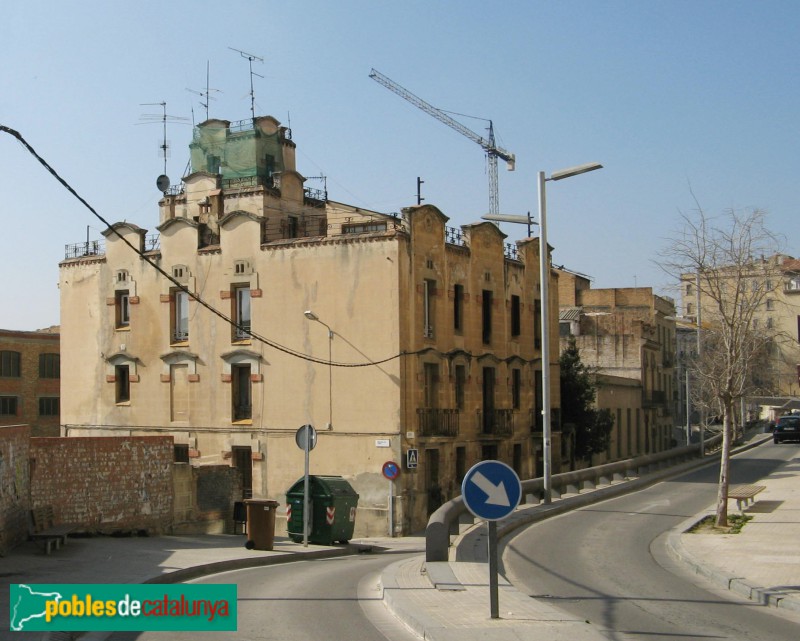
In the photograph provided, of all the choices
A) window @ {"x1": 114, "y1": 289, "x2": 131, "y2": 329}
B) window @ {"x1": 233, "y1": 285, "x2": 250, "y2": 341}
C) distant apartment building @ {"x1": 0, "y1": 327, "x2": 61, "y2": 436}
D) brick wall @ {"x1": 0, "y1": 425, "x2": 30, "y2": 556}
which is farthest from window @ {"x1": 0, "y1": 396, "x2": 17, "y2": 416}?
brick wall @ {"x1": 0, "y1": 425, "x2": 30, "y2": 556}

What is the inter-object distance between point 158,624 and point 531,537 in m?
→ 11.6

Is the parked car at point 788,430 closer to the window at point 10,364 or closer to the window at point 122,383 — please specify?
the window at point 122,383

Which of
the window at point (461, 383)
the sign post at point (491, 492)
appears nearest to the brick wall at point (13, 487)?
the sign post at point (491, 492)

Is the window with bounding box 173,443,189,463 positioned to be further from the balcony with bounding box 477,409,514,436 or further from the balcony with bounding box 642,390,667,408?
the balcony with bounding box 642,390,667,408

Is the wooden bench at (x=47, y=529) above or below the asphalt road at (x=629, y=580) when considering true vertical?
above

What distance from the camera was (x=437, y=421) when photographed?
39000mm

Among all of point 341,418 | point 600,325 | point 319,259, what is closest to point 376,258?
point 319,259

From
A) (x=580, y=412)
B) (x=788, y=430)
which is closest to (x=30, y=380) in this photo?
(x=580, y=412)

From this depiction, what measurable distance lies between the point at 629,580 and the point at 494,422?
2677 cm

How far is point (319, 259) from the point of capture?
1527 inches

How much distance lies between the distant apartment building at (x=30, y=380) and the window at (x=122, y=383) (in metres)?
18.9

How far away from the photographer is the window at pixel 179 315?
4266cm

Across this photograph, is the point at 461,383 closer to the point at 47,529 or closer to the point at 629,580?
the point at 47,529

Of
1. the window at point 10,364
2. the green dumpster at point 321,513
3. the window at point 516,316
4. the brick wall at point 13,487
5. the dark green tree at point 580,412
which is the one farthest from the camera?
the window at point 10,364
